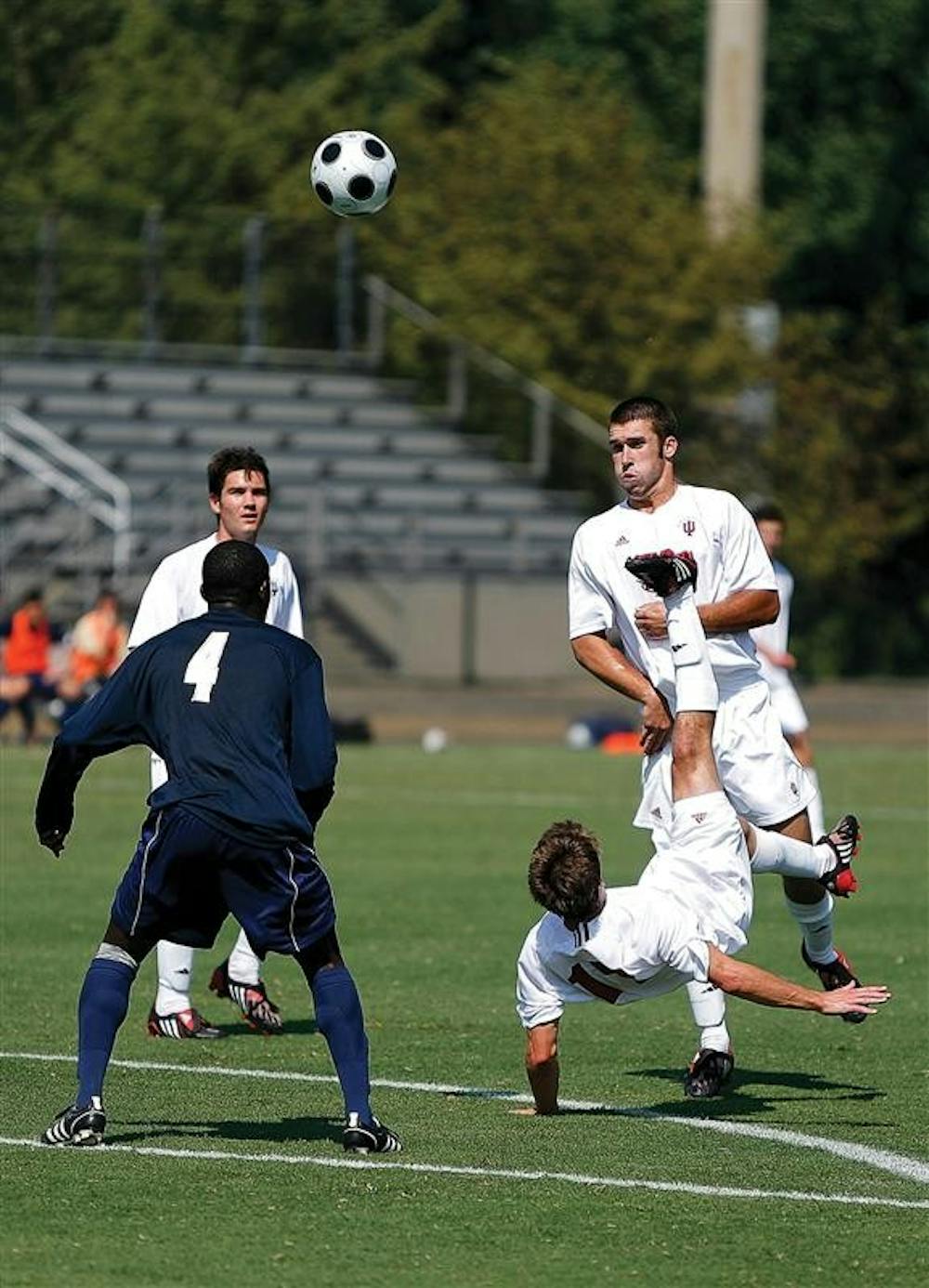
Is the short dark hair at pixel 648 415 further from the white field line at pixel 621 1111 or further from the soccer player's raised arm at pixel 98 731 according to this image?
the white field line at pixel 621 1111

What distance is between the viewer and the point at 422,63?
53594mm

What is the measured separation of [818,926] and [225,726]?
10.6ft

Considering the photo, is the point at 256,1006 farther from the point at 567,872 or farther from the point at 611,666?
the point at 567,872

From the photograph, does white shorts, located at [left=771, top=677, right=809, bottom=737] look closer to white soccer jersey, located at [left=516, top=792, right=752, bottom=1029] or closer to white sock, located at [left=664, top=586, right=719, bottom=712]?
white sock, located at [left=664, top=586, right=719, bottom=712]

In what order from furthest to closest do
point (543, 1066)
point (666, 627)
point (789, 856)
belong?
1. point (789, 856)
2. point (666, 627)
3. point (543, 1066)

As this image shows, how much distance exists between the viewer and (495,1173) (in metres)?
8.56

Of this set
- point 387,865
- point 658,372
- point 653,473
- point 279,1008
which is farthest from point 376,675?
point 653,473

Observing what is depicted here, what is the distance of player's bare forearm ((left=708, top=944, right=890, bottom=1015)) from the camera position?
30.1ft

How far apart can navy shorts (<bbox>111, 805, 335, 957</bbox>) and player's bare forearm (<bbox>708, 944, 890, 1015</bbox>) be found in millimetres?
1352

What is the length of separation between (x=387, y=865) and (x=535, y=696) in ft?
56.1

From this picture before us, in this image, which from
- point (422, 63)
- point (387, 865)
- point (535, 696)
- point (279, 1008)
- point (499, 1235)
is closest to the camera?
point (499, 1235)

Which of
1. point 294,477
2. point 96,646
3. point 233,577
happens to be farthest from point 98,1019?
point 294,477

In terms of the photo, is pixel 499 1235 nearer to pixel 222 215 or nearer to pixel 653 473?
pixel 653 473

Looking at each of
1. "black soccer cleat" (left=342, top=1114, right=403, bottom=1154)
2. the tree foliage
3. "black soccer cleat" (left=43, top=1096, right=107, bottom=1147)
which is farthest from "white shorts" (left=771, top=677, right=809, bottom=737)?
the tree foliage
